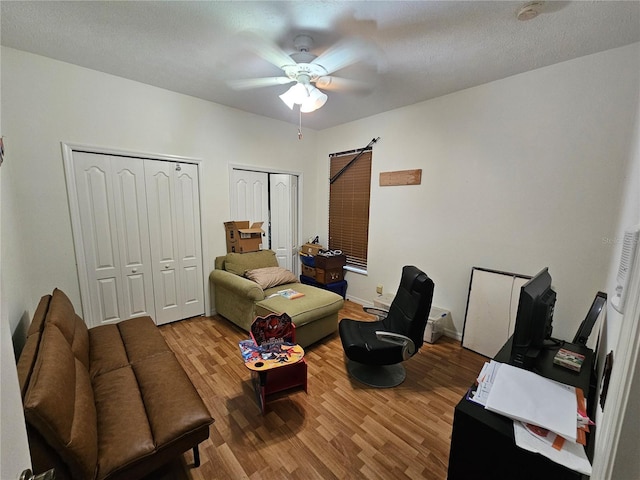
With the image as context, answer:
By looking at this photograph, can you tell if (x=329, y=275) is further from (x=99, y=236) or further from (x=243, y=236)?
(x=99, y=236)

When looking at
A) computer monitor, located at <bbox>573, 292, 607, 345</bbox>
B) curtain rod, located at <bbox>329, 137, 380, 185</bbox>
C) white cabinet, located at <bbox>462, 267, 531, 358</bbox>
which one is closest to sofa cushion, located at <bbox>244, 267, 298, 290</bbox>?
curtain rod, located at <bbox>329, 137, 380, 185</bbox>

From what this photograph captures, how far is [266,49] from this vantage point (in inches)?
80.1

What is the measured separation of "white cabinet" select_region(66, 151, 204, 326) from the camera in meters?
2.55

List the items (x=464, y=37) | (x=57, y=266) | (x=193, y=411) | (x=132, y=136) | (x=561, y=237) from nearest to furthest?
(x=193, y=411) < (x=464, y=37) < (x=561, y=237) < (x=57, y=266) < (x=132, y=136)

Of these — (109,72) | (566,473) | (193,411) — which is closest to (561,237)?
(566,473)

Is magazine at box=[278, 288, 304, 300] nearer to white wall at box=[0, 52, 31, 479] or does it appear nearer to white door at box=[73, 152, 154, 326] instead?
white door at box=[73, 152, 154, 326]

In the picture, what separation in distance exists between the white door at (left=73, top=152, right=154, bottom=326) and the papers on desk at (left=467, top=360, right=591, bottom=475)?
329 centimetres

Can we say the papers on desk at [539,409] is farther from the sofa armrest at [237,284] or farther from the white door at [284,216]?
the white door at [284,216]

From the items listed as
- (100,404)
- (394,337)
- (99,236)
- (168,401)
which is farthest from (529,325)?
(99,236)

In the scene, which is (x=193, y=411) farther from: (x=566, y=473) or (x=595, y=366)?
(x=595, y=366)

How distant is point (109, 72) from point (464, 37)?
Answer: 3162mm

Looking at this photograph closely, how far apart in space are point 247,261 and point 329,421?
7.23ft

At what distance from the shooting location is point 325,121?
3840mm

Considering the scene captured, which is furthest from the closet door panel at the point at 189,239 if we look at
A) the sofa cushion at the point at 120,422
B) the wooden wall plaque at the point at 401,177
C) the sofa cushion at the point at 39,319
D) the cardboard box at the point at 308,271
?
the wooden wall plaque at the point at 401,177
